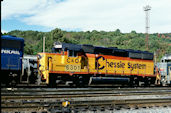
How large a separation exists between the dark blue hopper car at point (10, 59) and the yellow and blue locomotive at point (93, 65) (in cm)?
169

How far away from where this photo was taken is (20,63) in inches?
619

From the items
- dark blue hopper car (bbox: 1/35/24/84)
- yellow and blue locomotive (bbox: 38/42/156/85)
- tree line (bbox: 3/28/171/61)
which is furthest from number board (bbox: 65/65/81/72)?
tree line (bbox: 3/28/171/61)

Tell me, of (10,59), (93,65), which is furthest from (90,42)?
(10,59)

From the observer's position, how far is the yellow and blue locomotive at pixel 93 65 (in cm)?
1650

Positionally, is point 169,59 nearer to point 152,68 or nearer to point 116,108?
point 152,68

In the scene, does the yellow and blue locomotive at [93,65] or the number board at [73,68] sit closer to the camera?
the yellow and blue locomotive at [93,65]

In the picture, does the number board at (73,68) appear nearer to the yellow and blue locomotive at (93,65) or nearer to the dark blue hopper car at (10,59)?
the yellow and blue locomotive at (93,65)

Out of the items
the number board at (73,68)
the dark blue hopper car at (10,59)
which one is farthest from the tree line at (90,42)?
the dark blue hopper car at (10,59)

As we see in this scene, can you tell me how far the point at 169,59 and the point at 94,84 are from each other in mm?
10124

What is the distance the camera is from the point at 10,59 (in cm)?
1547

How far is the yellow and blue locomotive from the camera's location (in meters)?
16.5

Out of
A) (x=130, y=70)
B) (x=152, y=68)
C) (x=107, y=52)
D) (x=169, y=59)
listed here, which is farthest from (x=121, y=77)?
(x=169, y=59)

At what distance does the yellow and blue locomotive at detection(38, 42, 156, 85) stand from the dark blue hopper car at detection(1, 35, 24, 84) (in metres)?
1.69

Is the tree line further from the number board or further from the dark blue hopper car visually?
the dark blue hopper car
